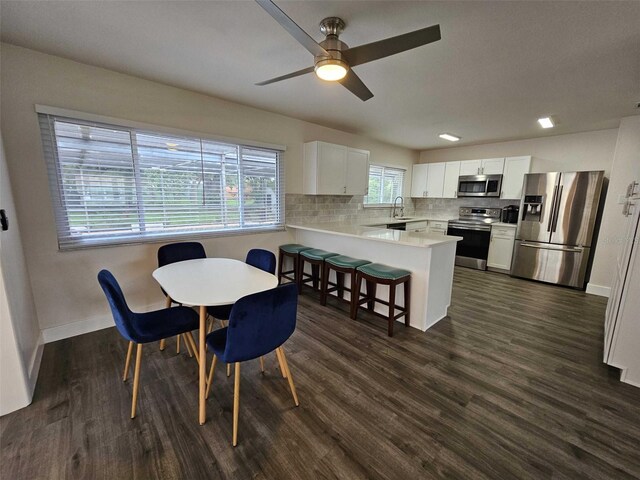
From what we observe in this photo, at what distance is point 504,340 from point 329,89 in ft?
10.2

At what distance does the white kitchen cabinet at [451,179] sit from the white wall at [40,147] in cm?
432

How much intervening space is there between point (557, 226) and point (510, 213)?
0.80 m

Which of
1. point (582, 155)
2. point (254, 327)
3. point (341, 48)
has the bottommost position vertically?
point (254, 327)

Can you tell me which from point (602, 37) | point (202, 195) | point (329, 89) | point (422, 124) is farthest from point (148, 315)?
point (422, 124)

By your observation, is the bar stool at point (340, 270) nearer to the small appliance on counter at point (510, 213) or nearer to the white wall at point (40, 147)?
the white wall at point (40, 147)

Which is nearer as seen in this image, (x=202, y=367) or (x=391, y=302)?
(x=202, y=367)

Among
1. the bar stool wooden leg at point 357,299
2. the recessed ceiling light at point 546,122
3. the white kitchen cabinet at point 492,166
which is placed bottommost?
the bar stool wooden leg at point 357,299

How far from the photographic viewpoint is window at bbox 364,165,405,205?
553cm

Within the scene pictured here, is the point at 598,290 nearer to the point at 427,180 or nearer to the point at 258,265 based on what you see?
the point at 427,180

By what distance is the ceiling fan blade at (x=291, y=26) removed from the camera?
1.17 m

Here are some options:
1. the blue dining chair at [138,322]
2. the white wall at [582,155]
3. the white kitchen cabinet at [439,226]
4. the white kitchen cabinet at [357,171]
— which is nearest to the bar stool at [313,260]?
the white kitchen cabinet at [357,171]

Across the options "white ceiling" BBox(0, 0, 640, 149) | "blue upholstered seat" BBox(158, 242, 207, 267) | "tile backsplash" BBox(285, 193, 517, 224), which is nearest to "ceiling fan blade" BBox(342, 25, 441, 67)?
"white ceiling" BBox(0, 0, 640, 149)

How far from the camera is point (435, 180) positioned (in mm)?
5809

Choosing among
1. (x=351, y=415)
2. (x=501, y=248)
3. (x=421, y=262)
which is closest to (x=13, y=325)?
(x=351, y=415)
